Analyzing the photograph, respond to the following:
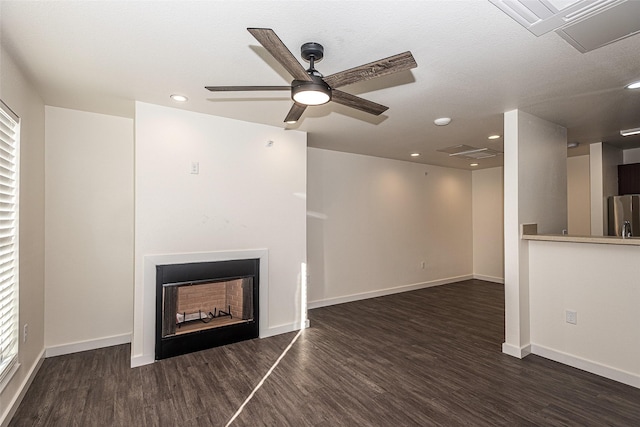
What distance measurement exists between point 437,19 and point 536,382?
9.64 feet

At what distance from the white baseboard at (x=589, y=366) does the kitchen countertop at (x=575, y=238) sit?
110cm

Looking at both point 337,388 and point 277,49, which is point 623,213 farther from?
point 277,49

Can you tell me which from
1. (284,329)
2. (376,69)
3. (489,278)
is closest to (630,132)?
(489,278)

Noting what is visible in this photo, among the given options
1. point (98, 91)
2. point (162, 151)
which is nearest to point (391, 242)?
point (162, 151)

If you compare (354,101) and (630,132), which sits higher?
(630,132)

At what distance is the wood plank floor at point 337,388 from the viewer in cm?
222

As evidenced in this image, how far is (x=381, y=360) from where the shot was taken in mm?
3125

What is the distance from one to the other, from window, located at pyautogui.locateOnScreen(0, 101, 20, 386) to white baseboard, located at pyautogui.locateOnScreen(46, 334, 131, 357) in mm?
1026

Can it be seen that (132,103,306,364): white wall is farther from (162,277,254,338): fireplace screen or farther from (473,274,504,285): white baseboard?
(473,274,504,285): white baseboard

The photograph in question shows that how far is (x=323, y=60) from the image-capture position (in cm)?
223

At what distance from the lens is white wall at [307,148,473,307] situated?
5117 mm

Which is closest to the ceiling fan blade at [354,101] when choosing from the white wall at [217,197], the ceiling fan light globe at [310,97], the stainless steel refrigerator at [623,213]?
the ceiling fan light globe at [310,97]

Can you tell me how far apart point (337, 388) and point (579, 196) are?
18.7ft

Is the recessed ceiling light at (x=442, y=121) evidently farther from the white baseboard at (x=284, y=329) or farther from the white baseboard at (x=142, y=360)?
the white baseboard at (x=142, y=360)
